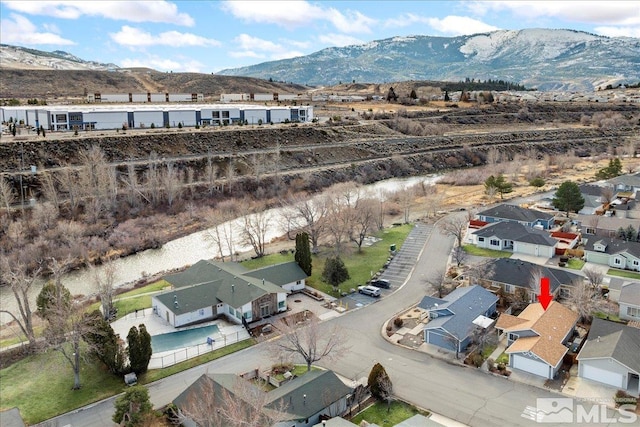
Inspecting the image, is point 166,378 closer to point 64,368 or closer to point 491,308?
point 64,368

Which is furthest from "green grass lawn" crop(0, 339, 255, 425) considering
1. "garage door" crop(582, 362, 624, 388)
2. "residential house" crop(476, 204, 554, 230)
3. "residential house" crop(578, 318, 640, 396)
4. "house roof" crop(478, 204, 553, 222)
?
"house roof" crop(478, 204, 553, 222)

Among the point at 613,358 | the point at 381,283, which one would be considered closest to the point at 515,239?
the point at 381,283

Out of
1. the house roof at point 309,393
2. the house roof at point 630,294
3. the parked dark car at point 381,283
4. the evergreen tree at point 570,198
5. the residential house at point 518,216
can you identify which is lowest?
the house roof at point 309,393

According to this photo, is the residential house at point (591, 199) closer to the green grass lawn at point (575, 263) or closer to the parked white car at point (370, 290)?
the green grass lawn at point (575, 263)

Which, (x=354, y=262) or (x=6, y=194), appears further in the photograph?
(x=6, y=194)

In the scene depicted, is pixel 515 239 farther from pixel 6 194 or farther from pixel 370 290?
pixel 6 194

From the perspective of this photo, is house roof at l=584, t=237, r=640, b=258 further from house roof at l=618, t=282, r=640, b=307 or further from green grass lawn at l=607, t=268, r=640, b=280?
house roof at l=618, t=282, r=640, b=307

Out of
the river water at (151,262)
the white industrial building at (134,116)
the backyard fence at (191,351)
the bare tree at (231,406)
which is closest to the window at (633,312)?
the bare tree at (231,406)
